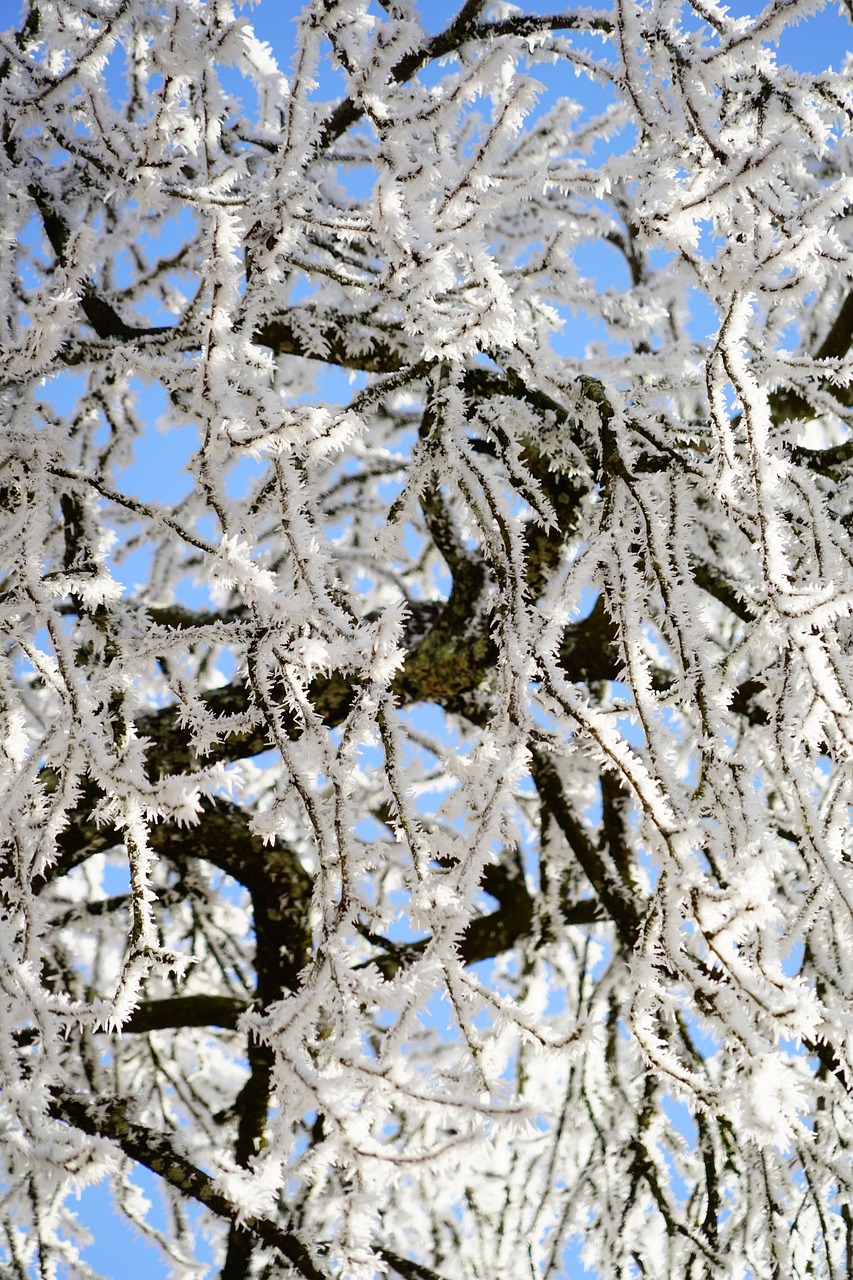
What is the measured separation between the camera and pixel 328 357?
98.1 inches

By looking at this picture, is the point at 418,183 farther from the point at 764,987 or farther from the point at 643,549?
the point at 764,987

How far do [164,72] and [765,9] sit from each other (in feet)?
3.38

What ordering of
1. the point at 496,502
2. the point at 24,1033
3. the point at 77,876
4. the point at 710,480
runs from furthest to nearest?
the point at 77,876 < the point at 24,1033 < the point at 496,502 < the point at 710,480

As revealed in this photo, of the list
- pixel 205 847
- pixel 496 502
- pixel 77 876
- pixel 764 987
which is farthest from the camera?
pixel 77 876

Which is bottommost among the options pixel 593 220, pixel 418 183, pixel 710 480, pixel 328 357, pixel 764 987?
pixel 764 987

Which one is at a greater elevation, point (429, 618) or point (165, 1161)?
point (429, 618)

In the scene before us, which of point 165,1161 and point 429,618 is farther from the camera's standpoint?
point 429,618

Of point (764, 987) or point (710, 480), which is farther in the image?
point (710, 480)

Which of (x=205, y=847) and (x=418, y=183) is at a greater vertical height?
(x=418, y=183)

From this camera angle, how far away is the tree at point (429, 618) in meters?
1.17

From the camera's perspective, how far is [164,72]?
1621 mm

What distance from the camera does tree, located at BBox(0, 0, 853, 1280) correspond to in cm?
117

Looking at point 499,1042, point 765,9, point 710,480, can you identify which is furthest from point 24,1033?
point 765,9

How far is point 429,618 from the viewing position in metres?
2.88
